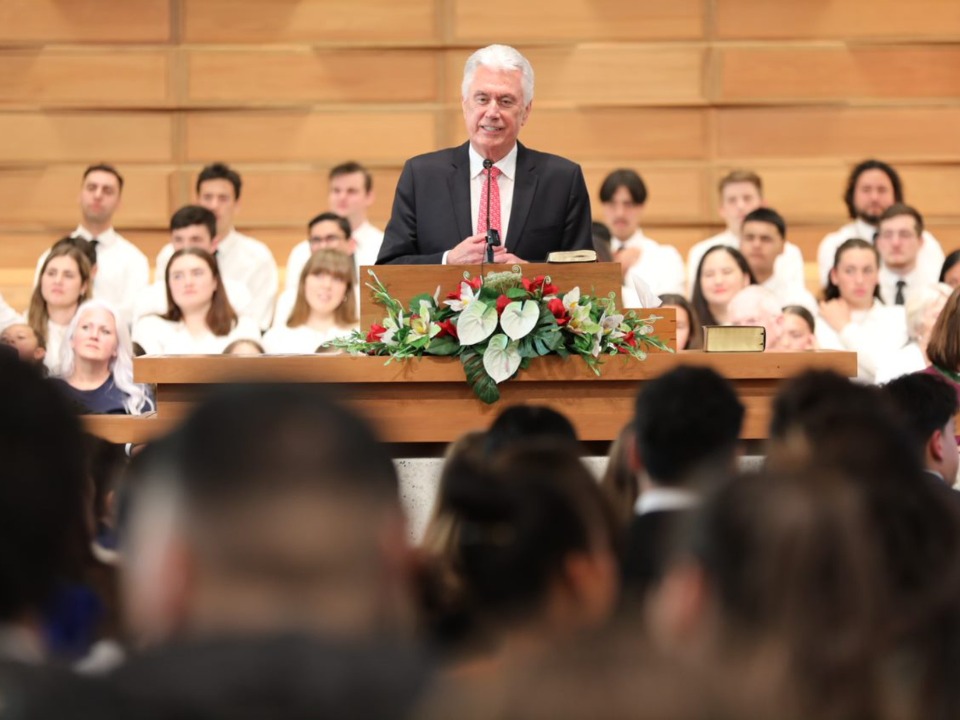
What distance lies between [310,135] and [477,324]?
524 cm

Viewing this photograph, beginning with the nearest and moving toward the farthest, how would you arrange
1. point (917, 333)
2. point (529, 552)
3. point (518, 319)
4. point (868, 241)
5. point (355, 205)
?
point (529, 552) → point (518, 319) → point (917, 333) → point (868, 241) → point (355, 205)

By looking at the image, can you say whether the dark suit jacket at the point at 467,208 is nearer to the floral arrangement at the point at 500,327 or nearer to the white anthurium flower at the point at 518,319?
the floral arrangement at the point at 500,327

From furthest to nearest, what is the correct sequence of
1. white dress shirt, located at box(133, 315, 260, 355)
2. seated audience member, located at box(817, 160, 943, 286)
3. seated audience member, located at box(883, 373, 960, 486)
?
1. seated audience member, located at box(817, 160, 943, 286)
2. white dress shirt, located at box(133, 315, 260, 355)
3. seated audience member, located at box(883, 373, 960, 486)

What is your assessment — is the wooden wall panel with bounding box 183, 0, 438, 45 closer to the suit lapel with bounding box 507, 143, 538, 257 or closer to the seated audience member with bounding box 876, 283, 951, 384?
the seated audience member with bounding box 876, 283, 951, 384

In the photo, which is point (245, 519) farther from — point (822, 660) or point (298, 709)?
point (822, 660)

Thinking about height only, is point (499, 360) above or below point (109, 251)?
below

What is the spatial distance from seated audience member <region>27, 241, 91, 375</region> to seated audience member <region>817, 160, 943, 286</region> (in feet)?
12.5

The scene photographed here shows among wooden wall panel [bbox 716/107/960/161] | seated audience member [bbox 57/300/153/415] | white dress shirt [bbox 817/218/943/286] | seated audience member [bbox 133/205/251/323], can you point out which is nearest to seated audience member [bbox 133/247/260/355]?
seated audience member [bbox 133/205/251/323]

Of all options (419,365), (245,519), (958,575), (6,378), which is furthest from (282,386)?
(419,365)

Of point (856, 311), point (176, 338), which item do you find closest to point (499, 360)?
point (176, 338)

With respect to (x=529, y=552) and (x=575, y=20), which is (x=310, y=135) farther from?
(x=529, y=552)

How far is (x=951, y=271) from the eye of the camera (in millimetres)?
6887

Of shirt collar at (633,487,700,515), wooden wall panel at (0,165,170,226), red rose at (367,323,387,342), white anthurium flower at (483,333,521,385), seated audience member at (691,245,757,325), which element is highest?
wooden wall panel at (0,165,170,226)

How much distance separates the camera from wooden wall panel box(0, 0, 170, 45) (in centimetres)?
911
